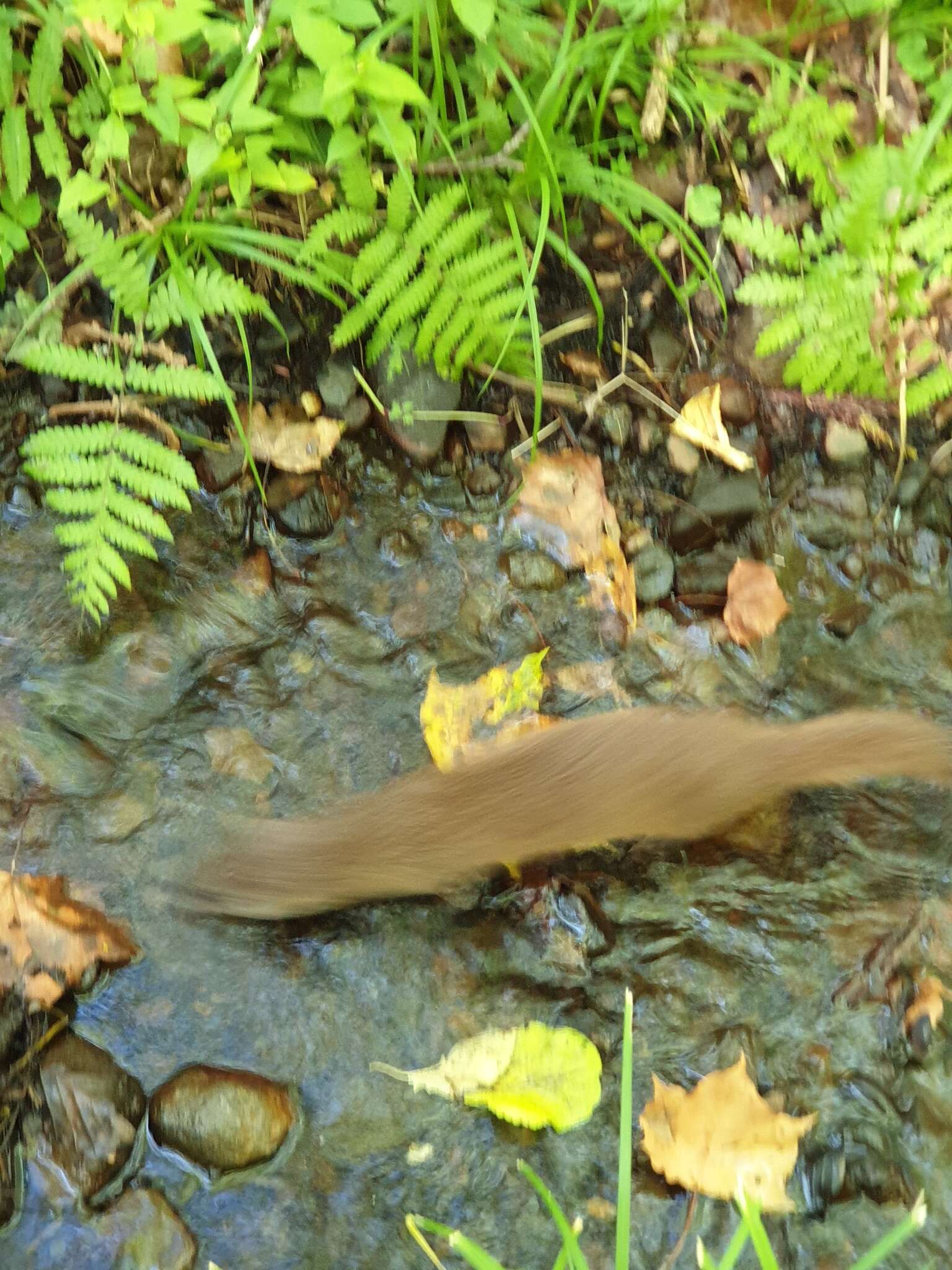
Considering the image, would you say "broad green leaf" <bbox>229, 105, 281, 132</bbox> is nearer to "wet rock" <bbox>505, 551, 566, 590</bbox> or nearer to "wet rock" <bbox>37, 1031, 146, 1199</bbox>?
"wet rock" <bbox>505, 551, 566, 590</bbox>

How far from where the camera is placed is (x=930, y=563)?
7.87 feet

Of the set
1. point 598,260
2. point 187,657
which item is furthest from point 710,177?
point 187,657

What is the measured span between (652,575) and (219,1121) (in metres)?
1.56

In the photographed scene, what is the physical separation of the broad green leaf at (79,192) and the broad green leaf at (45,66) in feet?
0.70

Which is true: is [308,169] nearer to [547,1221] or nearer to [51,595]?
[51,595]

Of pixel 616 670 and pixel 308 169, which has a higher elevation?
pixel 308 169

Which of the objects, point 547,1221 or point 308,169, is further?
point 308,169

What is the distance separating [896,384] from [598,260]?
820mm

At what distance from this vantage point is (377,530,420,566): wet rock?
232cm

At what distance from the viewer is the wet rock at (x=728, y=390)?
7.86 feet

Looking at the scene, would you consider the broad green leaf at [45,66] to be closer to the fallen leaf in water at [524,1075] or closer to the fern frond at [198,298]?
the fern frond at [198,298]

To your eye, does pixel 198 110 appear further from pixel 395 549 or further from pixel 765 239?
pixel 765 239

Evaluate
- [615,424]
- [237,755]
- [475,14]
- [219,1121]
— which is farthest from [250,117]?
[219,1121]

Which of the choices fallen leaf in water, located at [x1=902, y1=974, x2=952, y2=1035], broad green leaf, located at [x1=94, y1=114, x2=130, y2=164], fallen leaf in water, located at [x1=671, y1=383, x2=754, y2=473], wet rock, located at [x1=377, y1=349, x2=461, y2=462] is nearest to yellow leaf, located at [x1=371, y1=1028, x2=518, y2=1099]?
fallen leaf in water, located at [x1=902, y1=974, x2=952, y2=1035]
